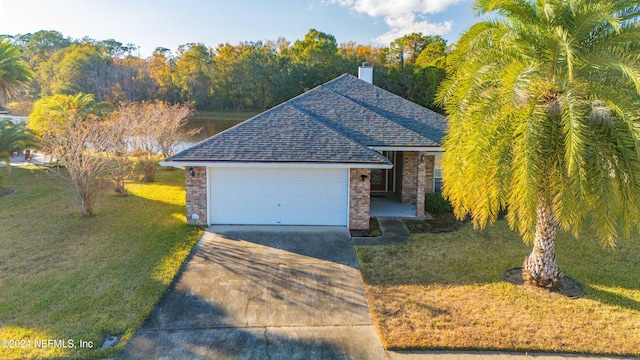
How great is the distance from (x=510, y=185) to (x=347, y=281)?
150 inches

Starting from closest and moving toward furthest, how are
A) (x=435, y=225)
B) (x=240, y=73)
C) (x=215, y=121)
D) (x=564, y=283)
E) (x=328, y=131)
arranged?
(x=564, y=283) < (x=435, y=225) < (x=328, y=131) < (x=215, y=121) < (x=240, y=73)

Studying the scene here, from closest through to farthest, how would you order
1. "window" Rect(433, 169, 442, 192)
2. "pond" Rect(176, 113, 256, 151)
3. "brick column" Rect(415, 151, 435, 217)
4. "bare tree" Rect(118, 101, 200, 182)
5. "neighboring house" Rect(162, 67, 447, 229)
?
"neighboring house" Rect(162, 67, 447, 229)
"brick column" Rect(415, 151, 435, 217)
"window" Rect(433, 169, 442, 192)
"bare tree" Rect(118, 101, 200, 182)
"pond" Rect(176, 113, 256, 151)

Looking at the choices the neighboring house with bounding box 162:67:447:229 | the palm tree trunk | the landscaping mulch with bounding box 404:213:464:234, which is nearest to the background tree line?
the landscaping mulch with bounding box 404:213:464:234

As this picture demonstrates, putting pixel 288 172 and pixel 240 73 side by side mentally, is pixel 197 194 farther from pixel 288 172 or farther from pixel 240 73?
pixel 240 73

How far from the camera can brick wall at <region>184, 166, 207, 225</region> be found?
12070 mm

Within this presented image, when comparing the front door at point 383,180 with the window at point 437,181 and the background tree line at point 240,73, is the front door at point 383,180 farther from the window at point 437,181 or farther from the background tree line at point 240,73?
the background tree line at point 240,73

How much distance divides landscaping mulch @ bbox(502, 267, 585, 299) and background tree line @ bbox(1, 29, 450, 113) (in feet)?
121

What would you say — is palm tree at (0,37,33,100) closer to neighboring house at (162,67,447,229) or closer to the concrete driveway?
neighboring house at (162,67,447,229)

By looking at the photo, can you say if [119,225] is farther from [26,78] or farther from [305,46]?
[305,46]

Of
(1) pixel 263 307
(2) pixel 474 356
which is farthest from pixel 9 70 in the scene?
(2) pixel 474 356

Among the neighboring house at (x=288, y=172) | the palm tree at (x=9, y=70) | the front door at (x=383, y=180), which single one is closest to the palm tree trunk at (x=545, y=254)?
the neighboring house at (x=288, y=172)

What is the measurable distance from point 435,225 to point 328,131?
4639 millimetres

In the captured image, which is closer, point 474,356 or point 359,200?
point 474,356

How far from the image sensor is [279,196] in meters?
12.2
